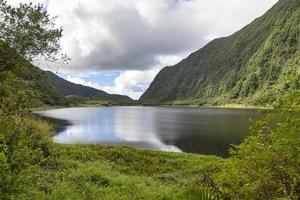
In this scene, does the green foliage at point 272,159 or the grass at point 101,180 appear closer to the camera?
the green foliage at point 272,159

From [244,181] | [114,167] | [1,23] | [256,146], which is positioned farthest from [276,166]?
[114,167]

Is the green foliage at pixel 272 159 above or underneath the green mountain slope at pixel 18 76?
underneath

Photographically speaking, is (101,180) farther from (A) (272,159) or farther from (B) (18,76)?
(A) (272,159)

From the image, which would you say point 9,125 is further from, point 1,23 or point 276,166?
point 276,166

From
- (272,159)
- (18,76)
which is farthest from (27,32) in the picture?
(272,159)

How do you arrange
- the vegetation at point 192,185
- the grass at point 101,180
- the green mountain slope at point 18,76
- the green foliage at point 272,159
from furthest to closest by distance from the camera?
the grass at point 101,180, the green mountain slope at point 18,76, the vegetation at point 192,185, the green foliage at point 272,159

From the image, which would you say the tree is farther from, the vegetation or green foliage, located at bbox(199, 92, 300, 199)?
green foliage, located at bbox(199, 92, 300, 199)

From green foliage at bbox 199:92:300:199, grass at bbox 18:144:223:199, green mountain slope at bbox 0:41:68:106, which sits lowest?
grass at bbox 18:144:223:199

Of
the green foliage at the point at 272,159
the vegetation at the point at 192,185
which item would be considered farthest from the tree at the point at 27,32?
the green foliage at the point at 272,159

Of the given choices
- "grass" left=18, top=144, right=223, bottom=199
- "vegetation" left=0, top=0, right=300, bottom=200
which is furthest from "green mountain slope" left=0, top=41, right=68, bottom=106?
"grass" left=18, top=144, right=223, bottom=199

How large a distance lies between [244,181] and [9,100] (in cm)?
718

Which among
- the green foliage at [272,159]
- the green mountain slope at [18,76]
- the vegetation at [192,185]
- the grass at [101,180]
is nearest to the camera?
the green foliage at [272,159]

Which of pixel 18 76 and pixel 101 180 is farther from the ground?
pixel 18 76

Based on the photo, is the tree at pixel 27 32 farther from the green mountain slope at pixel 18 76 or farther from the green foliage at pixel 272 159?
the green foliage at pixel 272 159
